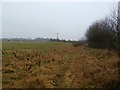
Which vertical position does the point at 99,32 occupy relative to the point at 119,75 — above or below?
above

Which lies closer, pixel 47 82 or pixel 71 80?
pixel 47 82

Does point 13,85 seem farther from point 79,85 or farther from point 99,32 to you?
point 99,32

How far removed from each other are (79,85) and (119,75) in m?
2.98

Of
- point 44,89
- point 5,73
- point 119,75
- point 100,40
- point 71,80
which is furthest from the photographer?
point 100,40

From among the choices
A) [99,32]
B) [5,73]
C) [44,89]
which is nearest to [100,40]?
[99,32]

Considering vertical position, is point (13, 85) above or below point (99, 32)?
below

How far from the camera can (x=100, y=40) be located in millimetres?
56781

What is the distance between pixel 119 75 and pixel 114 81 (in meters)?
1.56

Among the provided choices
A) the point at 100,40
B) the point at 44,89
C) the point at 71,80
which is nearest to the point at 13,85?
the point at 44,89

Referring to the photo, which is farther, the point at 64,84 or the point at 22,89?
the point at 64,84

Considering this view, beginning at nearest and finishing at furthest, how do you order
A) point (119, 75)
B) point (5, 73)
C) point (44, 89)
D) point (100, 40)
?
point (44, 89), point (119, 75), point (5, 73), point (100, 40)

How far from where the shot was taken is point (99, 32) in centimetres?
5697

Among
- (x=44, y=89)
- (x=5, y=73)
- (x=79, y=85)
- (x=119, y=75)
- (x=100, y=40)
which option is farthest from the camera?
(x=100, y=40)

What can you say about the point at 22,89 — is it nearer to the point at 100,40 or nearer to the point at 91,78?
the point at 91,78
